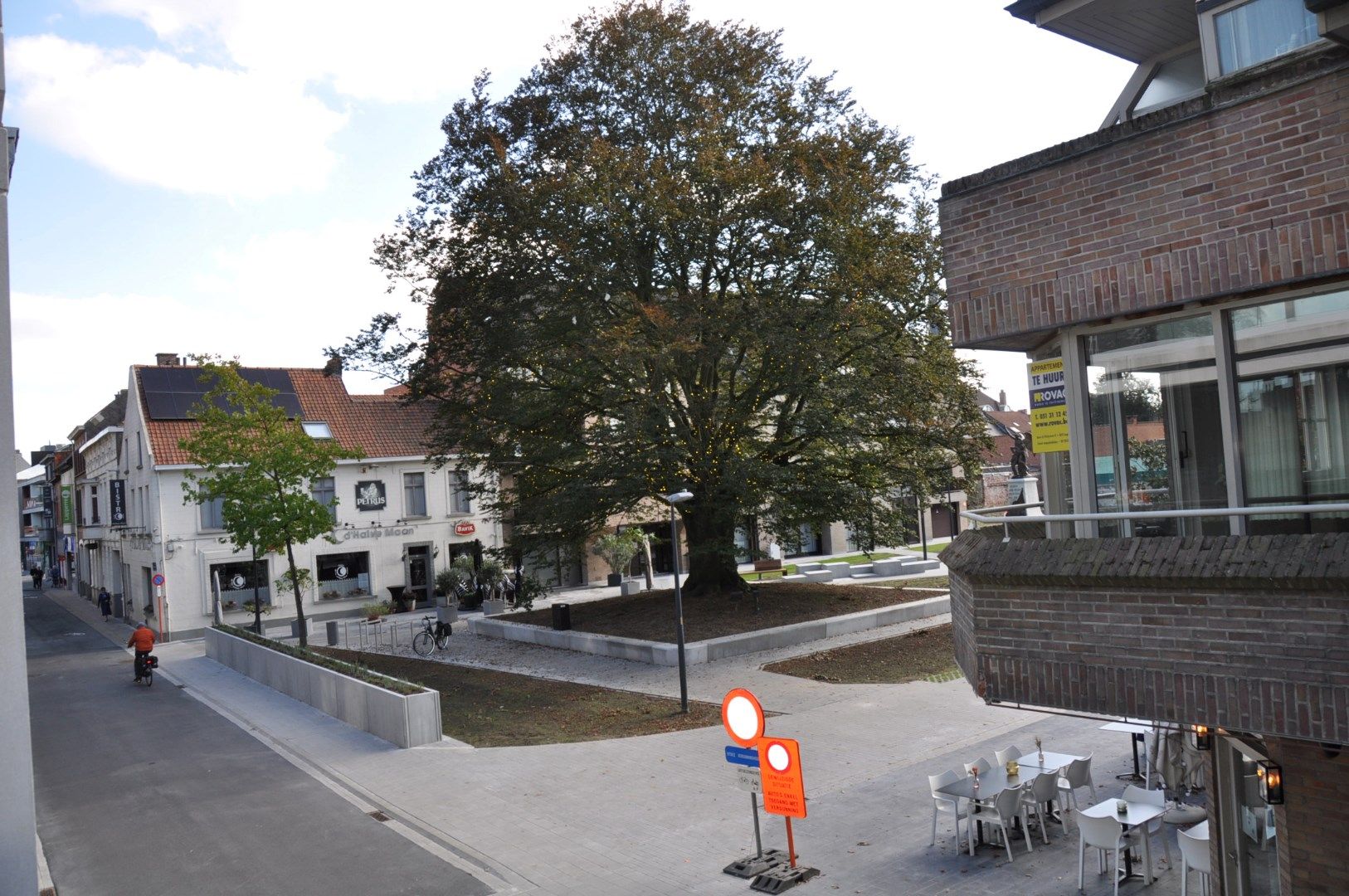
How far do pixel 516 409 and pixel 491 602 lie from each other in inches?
511

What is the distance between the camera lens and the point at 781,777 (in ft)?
31.2

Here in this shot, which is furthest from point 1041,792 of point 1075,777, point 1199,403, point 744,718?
point 1199,403

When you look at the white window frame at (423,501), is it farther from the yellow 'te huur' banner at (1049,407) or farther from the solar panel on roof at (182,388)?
the yellow 'te huur' banner at (1049,407)

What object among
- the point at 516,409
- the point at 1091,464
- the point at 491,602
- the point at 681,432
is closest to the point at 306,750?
the point at 516,409

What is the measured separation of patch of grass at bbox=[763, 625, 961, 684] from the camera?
1895 centimetres

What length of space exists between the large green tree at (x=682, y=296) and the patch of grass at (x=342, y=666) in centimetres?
607

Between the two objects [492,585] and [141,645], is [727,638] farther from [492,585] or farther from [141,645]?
[492,585]

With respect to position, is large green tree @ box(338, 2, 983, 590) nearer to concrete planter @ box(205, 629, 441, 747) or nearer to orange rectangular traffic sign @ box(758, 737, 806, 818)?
concrete planter @ box(205, 629, 441, 747)

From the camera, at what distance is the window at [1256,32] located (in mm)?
5922

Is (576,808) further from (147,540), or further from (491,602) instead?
(147,540)

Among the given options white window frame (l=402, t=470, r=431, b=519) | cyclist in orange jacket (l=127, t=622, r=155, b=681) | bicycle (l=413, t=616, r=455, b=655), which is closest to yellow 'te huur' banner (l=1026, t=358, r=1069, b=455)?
bicycle (l=413, t=616, r=455, b=655)

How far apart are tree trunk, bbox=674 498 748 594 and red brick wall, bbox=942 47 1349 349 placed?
1633 centimetres

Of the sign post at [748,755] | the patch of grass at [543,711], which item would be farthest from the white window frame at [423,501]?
the sign post at [748,755]

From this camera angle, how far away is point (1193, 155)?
241 inches
